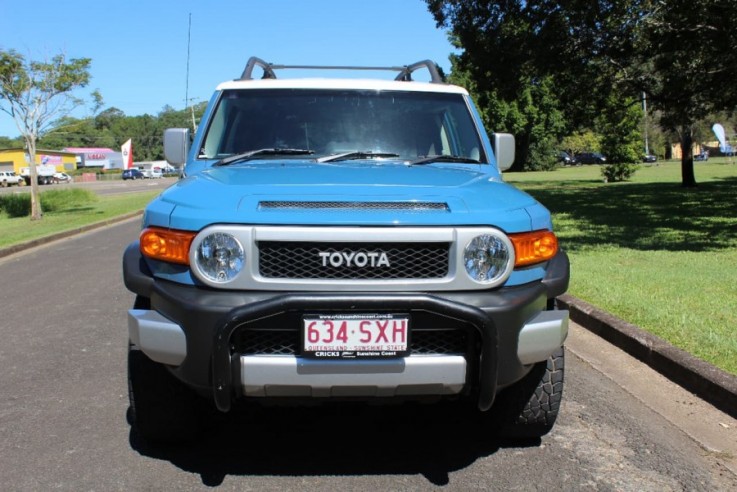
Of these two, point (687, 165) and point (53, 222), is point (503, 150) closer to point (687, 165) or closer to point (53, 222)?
point (53, 222)

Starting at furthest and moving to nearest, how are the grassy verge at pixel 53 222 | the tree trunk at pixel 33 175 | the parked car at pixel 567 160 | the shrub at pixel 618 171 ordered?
the parked car at pixel 567 160
the shrub at pixel 618 171
the tree trunk at pixel 33 175
the grassy verge at pixel 53 222

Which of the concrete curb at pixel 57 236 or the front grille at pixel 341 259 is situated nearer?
the front grille at pixel 341 259

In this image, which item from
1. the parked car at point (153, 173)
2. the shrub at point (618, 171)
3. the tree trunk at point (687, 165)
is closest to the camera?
the tree trunk at point (687, 165)

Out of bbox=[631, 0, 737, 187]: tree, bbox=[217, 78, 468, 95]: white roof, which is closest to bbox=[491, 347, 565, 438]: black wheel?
bbox=[217, 78, 468, 95]: white roof

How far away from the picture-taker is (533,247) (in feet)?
10.6

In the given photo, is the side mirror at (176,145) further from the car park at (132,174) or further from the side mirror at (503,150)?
the car park at (132,174)

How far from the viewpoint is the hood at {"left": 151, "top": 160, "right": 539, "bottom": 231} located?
A: 9.85 feet

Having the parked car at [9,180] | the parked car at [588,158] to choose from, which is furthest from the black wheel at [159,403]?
the parked car at [588,158]

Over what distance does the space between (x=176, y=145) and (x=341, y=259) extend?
2033mm

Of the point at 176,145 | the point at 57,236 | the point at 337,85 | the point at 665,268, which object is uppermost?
the point at 337,85

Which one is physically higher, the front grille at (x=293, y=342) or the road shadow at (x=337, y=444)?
the front grille at (x=293, y=342)

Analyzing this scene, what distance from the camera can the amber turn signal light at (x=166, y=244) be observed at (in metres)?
3.06

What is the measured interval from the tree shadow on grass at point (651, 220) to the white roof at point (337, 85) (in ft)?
21.0

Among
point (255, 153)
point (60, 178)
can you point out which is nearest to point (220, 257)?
point (255, 153)
